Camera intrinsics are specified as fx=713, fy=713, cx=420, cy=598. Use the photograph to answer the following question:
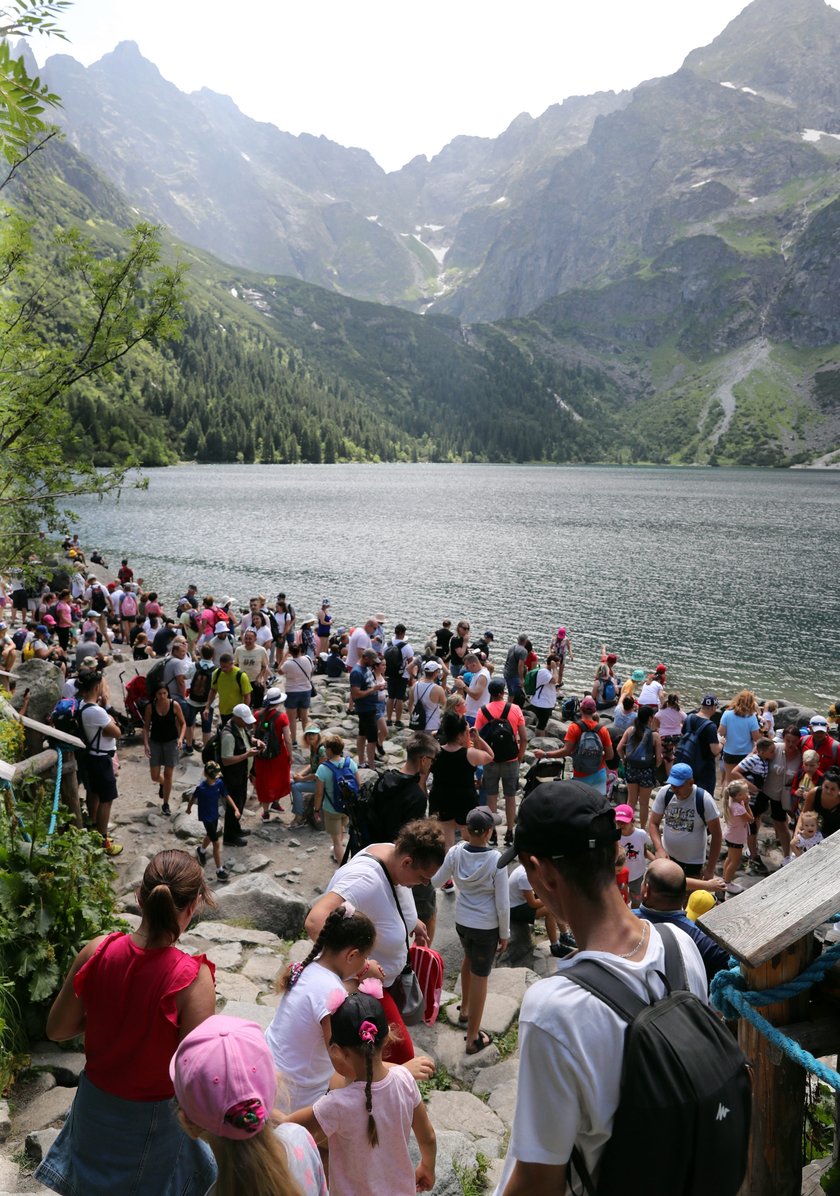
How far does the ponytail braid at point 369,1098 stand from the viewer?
2.97 metres

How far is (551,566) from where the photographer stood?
47.8m

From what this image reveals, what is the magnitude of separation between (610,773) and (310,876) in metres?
6.32

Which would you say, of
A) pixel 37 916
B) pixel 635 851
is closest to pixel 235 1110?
pixel 37 916

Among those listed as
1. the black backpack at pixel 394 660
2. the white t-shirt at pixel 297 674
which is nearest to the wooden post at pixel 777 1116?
the white t-shirt at pixel 297 674

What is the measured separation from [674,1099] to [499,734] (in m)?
8.57

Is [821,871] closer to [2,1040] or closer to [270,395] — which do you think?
[2,1040]

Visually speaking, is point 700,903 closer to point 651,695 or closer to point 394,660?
point 651,695

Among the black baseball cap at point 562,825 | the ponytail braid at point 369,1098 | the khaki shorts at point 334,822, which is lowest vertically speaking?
the khaki shorts at point 334,822

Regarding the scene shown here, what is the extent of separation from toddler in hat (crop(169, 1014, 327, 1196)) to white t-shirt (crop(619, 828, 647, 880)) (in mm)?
6457

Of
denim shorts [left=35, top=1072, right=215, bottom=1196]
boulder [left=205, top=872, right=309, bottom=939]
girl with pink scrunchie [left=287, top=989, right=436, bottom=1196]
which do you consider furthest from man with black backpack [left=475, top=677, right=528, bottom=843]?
denim shorts [left=35, top=1072, right=215, bottom=1196]

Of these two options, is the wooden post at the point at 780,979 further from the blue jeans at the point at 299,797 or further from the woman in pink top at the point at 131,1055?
the blue jeans at the point at 299,797

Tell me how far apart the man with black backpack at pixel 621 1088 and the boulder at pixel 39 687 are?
11.8 m

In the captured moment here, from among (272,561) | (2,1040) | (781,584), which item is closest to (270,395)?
(272,561)

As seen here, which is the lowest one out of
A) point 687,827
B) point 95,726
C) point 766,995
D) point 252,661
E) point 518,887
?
point 518,887
